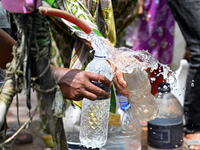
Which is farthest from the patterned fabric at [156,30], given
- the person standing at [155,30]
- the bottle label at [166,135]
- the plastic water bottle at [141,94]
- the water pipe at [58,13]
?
the water pipe at [58,13]

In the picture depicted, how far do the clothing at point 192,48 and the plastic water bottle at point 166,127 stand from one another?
0.27 meters

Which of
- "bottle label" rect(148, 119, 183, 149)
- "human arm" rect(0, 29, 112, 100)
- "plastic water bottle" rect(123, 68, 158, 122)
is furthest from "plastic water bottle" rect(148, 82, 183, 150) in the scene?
"human arm" rect(0, 29, 112, 100)

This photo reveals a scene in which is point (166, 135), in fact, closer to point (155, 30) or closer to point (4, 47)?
point (4, 47)

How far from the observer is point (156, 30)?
329cm

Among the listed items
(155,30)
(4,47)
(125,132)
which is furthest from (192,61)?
(4,47)

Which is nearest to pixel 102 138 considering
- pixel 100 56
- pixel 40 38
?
pixel 100 56

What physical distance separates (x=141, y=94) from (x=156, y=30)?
69.4 inches

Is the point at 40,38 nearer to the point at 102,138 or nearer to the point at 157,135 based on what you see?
the point at 102,138

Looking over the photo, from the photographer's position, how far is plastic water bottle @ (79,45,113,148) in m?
1.52

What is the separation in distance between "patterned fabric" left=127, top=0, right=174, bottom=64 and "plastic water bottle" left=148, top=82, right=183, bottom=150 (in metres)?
1.19

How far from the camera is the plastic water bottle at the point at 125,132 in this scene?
6.52 feet

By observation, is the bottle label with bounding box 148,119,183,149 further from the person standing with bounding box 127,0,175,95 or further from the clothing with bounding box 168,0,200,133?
the person standing with bounding box 127,0,175,95

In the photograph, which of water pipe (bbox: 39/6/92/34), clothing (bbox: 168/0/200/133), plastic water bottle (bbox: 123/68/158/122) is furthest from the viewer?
clothing (bbox: 168/0/200/133)

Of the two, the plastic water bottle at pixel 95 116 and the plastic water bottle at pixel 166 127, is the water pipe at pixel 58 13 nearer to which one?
the plastic water bottle at pixel 95 116
